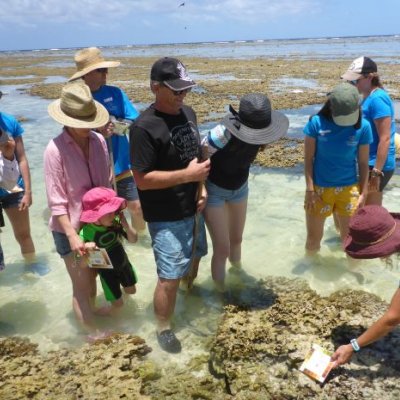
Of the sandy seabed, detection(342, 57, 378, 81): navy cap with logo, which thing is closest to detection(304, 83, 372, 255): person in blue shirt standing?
detection(342, 57, 378, 81): navy cap with logo

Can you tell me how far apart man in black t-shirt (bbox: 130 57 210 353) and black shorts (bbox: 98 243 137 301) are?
1.03ft

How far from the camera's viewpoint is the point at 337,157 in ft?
12.0

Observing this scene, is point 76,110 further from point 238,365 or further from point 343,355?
point 343,355

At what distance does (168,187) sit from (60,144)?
795 millimetres

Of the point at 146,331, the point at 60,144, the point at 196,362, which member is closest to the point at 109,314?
the point at 146,331

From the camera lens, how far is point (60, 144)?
8.94ft

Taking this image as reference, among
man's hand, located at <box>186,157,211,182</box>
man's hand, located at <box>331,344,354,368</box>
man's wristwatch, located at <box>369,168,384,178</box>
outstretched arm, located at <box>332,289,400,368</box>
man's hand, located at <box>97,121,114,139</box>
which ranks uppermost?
man's hand, located at <box>97,121,114,139</box>

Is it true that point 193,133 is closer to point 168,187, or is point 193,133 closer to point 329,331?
point 168,187

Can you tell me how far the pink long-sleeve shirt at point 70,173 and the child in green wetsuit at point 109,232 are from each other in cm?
8

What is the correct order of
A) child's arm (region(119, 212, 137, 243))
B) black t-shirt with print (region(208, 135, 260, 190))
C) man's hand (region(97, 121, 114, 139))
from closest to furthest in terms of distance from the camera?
child's arm (region(119, 212, 137, 243)) < black t-shirt with print (region(208, 135, 260, 190)) < man's hand (region(97, 121, 114, 139))

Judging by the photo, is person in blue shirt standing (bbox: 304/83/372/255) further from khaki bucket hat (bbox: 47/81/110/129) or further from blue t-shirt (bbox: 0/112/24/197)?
blue t-shirt (bbox: 0/112/24/197)

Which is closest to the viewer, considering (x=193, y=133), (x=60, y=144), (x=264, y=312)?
(x=60, y=144)

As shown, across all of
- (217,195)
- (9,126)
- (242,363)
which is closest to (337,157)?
(217,195)

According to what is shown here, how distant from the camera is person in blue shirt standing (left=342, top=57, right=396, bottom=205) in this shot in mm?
3797
